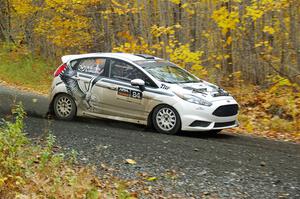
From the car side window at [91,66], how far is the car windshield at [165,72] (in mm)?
921

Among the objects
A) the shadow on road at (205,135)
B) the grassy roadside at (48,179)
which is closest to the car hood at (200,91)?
the shadow on road at (205,135)

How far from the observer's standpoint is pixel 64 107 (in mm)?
11594

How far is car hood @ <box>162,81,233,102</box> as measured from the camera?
32.9 ft

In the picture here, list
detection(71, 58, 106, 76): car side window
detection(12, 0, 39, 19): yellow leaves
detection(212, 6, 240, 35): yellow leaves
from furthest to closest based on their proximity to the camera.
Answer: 1. detection(12, 0, 39, 19): yellow leaves
2. detection(212, 6, 240, 35): yellow leaves
3. detection(71, 58, 106, 76): car side window

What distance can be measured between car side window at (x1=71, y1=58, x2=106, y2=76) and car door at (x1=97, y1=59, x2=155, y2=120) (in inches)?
10.2

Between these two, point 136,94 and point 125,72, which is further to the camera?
point 125,72

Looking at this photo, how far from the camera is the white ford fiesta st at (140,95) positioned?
991 centimetres

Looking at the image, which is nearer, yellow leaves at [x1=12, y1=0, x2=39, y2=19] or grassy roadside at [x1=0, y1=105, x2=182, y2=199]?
grassy roadside at [x1=0, y1=105, x2=182, y2=199]

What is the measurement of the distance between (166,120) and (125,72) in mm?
1607

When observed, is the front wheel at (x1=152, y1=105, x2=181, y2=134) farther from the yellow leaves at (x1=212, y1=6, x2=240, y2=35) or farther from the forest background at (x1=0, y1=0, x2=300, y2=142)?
the yellow leaves at (x1=212, y1=6, x2=240, y2=35)

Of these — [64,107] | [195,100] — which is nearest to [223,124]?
[195,100]

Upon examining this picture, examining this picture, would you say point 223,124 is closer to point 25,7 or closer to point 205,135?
point 205,135

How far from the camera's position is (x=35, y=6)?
2578 cm

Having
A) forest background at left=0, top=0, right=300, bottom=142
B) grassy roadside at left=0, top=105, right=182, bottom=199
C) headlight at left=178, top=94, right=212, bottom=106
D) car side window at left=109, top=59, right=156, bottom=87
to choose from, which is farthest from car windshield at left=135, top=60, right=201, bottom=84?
grassy roadside at left=0, top=105, right=182, bottom=199
